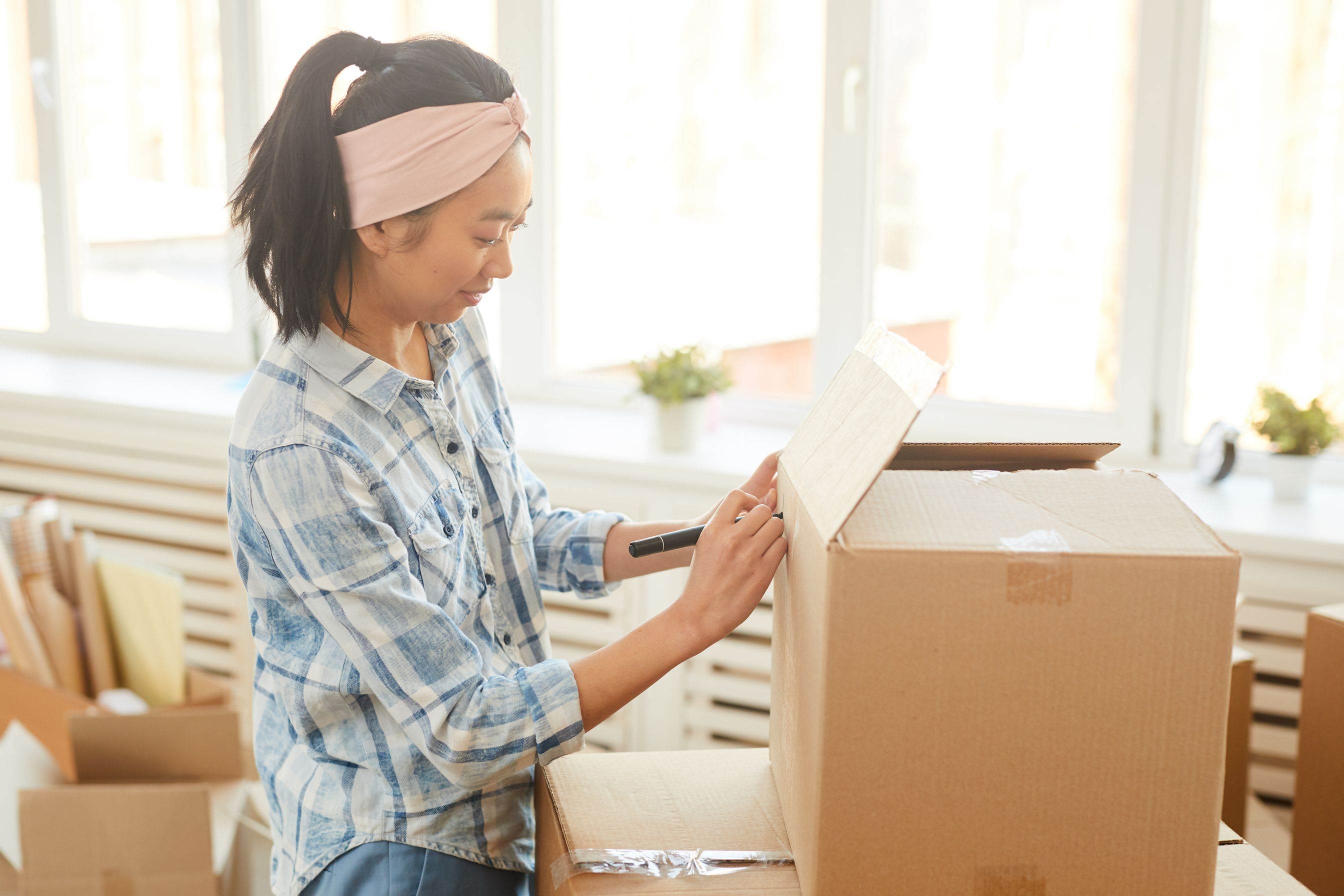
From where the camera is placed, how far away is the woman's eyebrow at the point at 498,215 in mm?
1006

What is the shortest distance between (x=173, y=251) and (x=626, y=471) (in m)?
1.42

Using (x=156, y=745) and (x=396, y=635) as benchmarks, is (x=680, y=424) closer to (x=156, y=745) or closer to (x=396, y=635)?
(x=156, y=745)

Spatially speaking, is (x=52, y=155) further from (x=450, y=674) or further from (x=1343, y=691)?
(x=1343, y=691)

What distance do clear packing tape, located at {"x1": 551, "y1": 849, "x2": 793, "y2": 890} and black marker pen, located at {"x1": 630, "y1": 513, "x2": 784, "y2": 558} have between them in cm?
24

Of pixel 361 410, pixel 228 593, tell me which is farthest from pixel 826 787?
pixel 228 593

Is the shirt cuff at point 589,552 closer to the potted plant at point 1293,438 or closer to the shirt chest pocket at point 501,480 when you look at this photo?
→ the shirt chest pocket at point 501,480

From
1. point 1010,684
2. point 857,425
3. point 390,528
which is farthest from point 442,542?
point 1010,684

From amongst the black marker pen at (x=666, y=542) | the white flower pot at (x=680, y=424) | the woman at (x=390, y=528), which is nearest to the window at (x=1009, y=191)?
the white flower pot at (x=680, y=424)

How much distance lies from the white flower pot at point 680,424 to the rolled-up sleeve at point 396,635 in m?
A: 1.15

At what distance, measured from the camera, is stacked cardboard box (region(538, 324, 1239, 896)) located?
68 cm

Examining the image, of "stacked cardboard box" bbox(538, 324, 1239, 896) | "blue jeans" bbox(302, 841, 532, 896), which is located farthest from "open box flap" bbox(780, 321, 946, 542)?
"blue jeans" bbox(302, 841, 532, 896)

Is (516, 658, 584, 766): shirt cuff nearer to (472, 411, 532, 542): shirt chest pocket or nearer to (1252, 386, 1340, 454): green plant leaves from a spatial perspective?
(472, 411, 532, 542): shirt chest pocket

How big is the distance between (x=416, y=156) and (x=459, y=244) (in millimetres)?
83

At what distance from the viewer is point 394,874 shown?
3.20 ft
